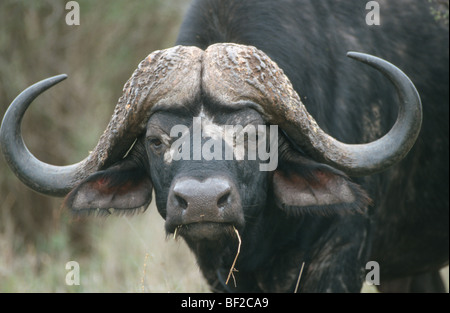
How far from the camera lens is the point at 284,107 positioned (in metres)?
4.66

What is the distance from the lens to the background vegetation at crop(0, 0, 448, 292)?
34.0 feet

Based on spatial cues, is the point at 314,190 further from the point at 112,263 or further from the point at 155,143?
the point at 112,263

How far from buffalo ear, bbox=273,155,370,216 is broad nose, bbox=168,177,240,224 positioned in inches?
29.5

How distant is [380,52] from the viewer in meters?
5.80

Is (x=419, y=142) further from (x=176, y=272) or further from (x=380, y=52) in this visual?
(x=176, y=272)

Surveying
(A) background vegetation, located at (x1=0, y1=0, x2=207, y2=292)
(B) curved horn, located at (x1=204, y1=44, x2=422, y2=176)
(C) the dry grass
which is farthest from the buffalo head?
(A) background vegetation, located at (x1=0, y1=0, x2=207, y2=292)

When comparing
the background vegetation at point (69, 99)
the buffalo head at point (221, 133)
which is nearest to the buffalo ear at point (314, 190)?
the buffalo head at point (221, 133)

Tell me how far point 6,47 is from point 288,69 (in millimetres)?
6501

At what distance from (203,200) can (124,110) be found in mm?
1021

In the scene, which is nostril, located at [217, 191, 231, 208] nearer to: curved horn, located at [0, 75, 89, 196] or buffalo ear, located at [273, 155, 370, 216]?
buffalo ear, located at [273, 155, 370, 216]

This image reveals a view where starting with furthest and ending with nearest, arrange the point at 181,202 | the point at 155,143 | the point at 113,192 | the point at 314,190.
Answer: the point at 113,192 → the point at 314,190 → the point at 155,143 → the point at 181,202

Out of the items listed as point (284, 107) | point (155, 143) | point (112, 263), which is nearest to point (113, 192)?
point (155, 143)

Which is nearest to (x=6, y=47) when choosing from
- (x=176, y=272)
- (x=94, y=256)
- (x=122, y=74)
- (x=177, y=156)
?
(x=122, y=74)

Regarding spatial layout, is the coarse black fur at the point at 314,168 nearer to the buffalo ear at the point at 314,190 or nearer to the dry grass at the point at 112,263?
the buffalo ear at the point at 314,190
